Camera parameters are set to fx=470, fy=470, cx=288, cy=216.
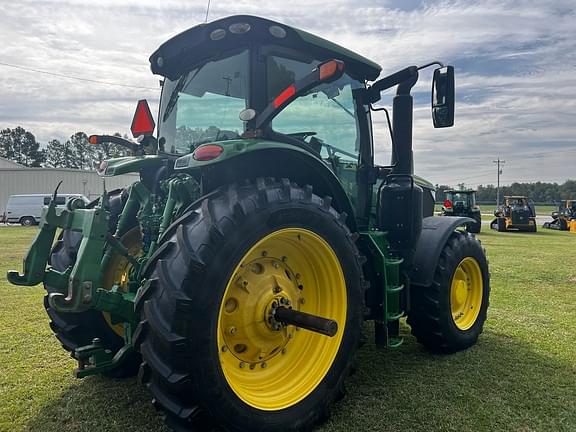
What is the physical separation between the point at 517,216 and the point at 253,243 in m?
25.3

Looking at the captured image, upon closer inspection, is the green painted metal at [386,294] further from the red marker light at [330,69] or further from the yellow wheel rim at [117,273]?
the yellow wheel rim at [117,273]

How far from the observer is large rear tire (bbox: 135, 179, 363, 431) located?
235 centimetres

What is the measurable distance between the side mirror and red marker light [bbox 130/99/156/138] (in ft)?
7.84

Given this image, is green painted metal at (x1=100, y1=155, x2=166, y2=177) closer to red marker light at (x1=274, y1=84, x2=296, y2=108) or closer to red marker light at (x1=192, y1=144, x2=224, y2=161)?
red marker light at (x1=192, y1=144, x2=224, y2=161)

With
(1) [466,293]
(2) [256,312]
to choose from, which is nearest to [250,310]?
(2) [256,312]

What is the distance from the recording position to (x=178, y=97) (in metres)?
3.89

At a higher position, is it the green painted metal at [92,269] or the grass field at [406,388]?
the green painted metal at [92,269]

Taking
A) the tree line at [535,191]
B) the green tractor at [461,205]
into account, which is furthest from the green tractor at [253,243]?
the tree line at [535,191]

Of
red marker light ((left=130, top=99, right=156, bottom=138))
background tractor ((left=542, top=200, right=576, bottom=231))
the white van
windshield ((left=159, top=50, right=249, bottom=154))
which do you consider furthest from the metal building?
windshield ((left=159, top=50, right=249, bottom=154))

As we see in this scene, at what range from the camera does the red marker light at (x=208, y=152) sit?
8.59ft

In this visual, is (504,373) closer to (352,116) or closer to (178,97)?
(352,116)

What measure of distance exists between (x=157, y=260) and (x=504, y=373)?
3046 mm

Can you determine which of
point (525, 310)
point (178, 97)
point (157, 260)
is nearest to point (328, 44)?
point (178, 97)

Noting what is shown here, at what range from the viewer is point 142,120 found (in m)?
4.02
